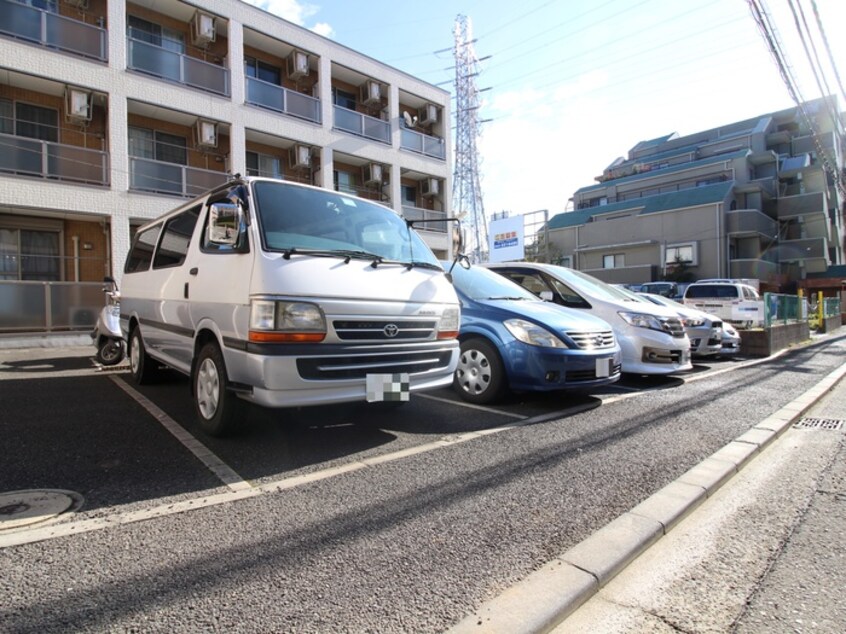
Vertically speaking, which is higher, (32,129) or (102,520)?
(32,129)

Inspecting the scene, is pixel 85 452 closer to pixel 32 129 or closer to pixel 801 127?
pixel 32 129

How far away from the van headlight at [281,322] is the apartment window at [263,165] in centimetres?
1415

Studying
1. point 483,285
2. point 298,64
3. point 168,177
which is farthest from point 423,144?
point 483,285

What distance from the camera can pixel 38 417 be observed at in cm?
445

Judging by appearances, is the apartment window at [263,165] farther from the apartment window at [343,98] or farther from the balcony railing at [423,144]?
the balcony railing at [423,144]

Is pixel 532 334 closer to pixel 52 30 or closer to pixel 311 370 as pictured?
pixel 311 370

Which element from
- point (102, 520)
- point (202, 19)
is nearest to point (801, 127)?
point (202, 19)

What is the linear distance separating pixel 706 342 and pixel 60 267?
1479 cm

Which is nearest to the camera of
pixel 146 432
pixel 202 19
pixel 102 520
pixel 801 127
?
pixel 102 520

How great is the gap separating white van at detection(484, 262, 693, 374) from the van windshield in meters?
2.78

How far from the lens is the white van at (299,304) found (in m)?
3.34

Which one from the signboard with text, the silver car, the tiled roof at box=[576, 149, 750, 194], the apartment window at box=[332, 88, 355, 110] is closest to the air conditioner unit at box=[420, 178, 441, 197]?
the apartment window at box=[332, 88, 355, 110]

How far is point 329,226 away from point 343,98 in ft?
54.3

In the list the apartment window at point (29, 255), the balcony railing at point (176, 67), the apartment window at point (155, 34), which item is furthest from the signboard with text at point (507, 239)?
the apartment window at point (29, 255)
